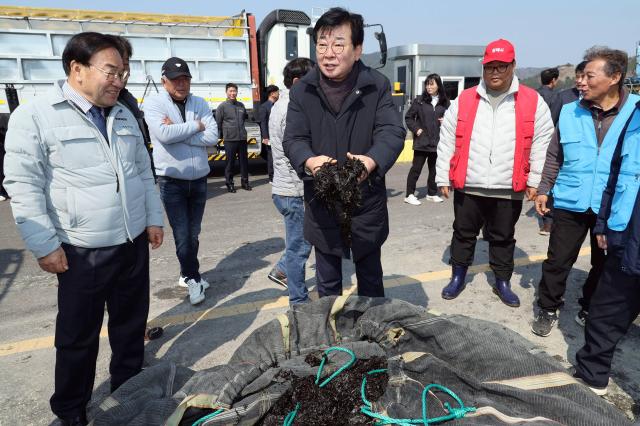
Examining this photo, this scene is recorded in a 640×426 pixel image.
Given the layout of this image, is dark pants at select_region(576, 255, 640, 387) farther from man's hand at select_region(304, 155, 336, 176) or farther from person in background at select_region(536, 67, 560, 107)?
person in background at select_region(536, 67, 560, 107)

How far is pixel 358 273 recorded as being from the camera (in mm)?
2920

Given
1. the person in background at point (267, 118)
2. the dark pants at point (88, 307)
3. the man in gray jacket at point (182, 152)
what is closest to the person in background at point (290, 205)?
the man in gray jacket at point (182, 152)

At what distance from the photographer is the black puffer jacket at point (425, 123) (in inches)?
287

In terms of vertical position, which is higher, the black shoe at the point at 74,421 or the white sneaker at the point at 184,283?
the white sneaker at the point at 184,283

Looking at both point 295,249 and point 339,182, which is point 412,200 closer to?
point 295,249

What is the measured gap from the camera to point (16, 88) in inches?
348

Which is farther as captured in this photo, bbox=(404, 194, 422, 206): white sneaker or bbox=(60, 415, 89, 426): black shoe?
bbox=(404, 194, 422, 206): white sneaker

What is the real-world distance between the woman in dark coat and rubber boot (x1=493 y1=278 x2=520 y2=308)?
3605 millimetres

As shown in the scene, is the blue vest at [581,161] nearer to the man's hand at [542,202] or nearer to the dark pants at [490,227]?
the man's hand at [542,202]

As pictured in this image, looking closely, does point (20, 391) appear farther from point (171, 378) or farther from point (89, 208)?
point (89, 208)

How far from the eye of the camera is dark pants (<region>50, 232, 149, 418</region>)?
2346mm

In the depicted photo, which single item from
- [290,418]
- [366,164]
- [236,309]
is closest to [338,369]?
[290,418]

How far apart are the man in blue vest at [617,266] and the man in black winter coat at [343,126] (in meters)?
1.26

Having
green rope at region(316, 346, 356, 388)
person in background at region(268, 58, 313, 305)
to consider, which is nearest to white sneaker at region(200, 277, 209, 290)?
person in background at region(268, 58, 313, 305)
